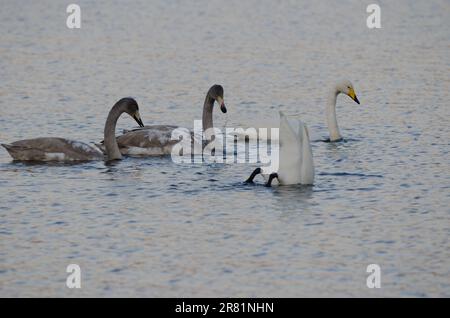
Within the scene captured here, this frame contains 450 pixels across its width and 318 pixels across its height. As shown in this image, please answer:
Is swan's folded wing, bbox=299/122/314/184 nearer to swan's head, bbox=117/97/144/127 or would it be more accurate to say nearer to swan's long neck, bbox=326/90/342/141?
swan's long neck, bbox=326/90/342/141

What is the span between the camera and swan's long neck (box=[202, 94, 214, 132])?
17.0 meters

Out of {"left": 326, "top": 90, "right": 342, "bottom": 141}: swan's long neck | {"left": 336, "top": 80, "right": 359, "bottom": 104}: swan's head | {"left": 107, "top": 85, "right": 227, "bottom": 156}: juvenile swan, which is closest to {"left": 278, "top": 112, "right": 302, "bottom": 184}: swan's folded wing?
{"left": 107, "top": 85, "right": 227, "bottom": 156}: juvenile swan

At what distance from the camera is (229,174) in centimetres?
1450

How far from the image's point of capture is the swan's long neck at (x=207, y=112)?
55.8ft

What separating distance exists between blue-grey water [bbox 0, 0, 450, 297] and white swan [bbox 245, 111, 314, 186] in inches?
7.7

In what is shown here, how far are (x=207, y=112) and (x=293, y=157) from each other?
13.8ft

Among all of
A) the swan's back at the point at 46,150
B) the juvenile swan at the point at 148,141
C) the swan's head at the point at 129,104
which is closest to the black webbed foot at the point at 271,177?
the juvenile swan at the point at 148,141

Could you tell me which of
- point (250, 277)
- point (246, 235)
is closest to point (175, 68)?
point (246, 235)

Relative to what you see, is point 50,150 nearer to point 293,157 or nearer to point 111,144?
point 111,144

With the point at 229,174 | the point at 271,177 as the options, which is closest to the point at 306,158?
the point at 271,177

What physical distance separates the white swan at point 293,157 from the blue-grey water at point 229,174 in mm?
194

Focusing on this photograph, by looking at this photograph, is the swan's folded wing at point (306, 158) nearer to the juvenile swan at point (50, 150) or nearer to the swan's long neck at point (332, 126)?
the juvenile swan at point (50, 150)
